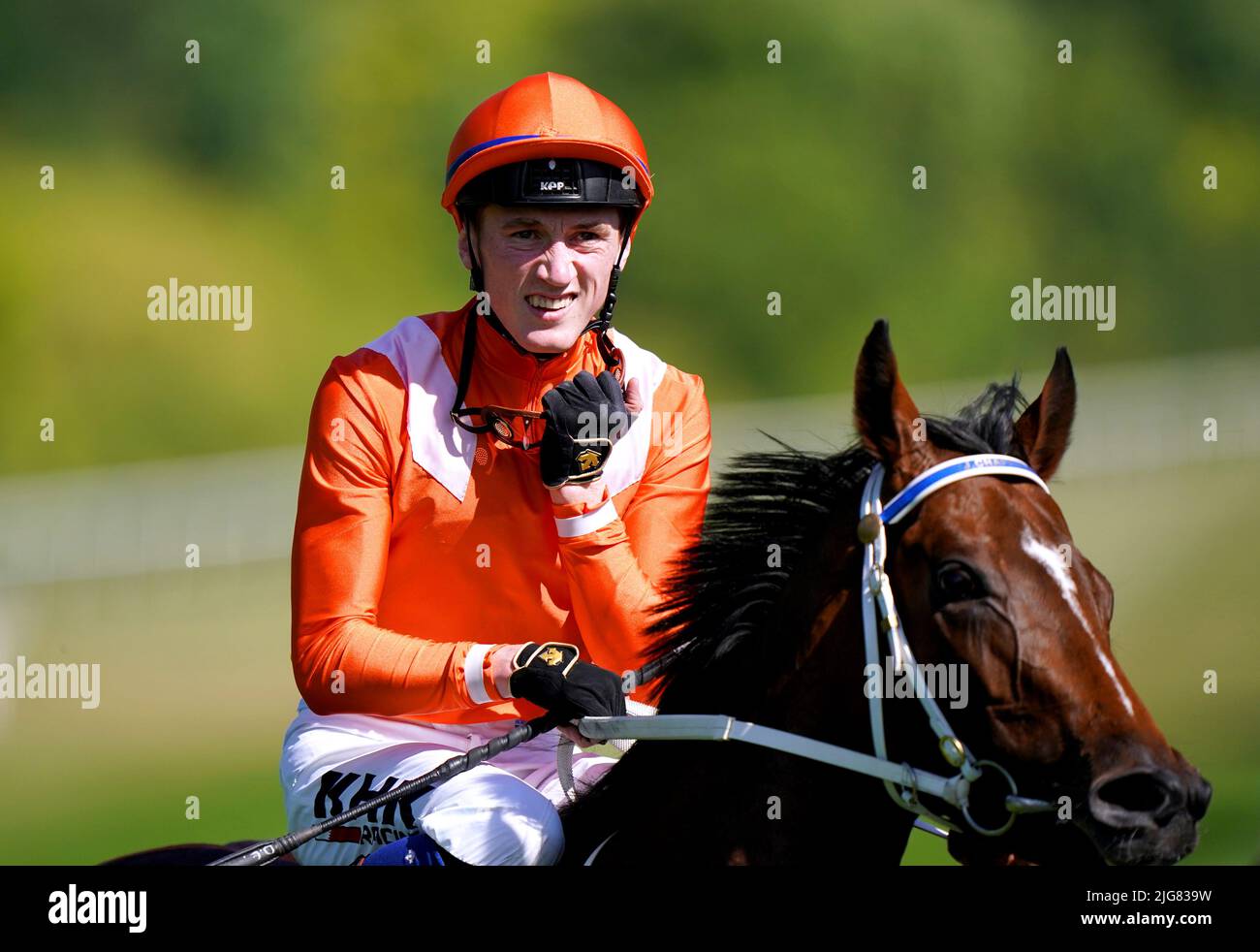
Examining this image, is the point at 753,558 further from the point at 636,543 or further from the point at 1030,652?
the point at 636,543

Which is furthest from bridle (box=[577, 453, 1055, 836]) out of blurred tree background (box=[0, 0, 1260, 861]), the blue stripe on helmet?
blurred tree background (box=[0, 0, 1260, 861])

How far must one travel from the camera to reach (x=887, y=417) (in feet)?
9.06

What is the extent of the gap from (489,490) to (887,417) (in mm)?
1092

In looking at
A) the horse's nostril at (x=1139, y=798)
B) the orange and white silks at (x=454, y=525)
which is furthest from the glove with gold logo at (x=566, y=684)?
the horse's nostril at (x=1139, y=798)

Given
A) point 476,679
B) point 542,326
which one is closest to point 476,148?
point 542,326

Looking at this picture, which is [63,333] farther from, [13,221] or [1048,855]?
[1048,855]

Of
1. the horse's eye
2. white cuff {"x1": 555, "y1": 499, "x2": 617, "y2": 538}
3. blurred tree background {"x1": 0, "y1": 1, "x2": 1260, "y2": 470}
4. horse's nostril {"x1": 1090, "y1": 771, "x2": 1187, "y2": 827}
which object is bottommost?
horse's nostril {"x1": 1090, "y1": 771, "x2": 1187, "y2": 827}

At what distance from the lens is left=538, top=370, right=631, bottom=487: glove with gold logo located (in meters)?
3.36

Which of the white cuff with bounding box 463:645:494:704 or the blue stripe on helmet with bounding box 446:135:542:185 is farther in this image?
the blue stripe on helmet with bounding box 446:135:542:185

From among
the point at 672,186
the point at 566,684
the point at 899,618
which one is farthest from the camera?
the point at 672,186

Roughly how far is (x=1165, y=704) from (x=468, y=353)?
726 centimetres

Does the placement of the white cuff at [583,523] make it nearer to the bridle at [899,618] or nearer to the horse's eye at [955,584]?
the bridle at [899,618]

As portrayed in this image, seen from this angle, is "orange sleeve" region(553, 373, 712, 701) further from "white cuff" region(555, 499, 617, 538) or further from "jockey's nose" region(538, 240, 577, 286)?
"jockey's nose" region(538, 240, 577, 286)

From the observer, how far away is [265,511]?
1262cm
